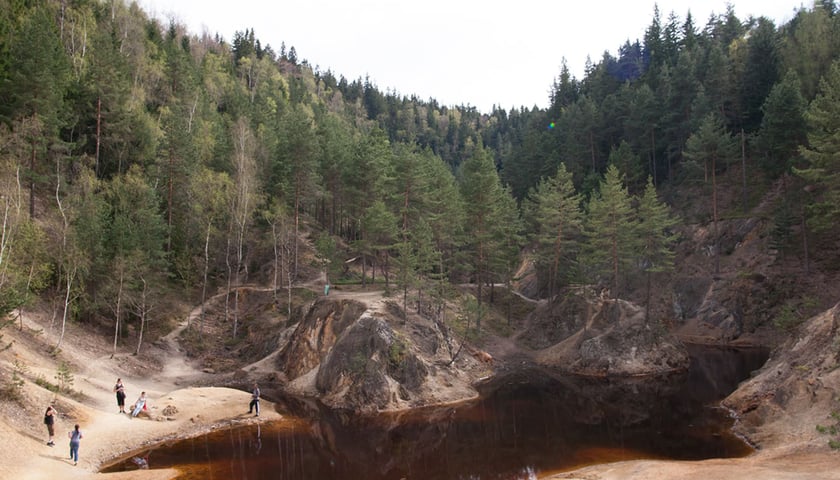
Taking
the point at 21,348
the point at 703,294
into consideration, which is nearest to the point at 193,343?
the point at 21,348

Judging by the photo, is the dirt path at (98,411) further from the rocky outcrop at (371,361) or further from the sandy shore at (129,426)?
the rocky outcrop at (371,361)

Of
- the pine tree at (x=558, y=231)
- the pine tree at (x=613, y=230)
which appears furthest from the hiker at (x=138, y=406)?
the pine tree at (x=558, y=231)

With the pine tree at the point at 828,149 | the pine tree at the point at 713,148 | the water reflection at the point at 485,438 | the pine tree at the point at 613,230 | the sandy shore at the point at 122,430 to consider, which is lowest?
the water reflection at the point at 485,438

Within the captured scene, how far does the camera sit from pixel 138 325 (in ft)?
160

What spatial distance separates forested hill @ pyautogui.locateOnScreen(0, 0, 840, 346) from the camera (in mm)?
42875

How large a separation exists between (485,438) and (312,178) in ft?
111

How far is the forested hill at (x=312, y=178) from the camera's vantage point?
141 feet

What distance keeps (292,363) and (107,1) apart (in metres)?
71.5

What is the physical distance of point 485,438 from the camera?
101ft

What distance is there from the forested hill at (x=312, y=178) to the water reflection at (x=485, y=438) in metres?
13.2

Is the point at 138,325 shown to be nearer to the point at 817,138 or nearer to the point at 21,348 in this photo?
the point at 21,348

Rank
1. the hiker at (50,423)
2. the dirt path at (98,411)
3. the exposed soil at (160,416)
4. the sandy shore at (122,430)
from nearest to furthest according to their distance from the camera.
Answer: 1. the exposed soil at (160,416)
2. the sandy shore at (122,430)
3. the dirt path at (98,411)
4. the hiker at (50,423)

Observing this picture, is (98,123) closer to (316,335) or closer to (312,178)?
(312,178)

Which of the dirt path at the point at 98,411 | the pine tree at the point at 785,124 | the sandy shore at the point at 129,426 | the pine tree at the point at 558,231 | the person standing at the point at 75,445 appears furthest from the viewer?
the pine tree at the point at 558,231
